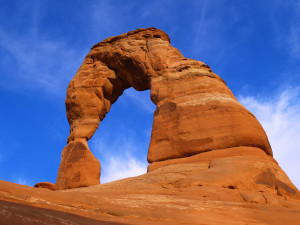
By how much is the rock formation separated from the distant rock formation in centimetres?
4

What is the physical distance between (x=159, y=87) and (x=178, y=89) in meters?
1.24

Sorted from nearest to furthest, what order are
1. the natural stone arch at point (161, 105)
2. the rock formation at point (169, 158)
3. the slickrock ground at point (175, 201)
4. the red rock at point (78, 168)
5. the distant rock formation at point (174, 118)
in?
the slickrock ground at point (175, 201) < the rock formation at point (169, 158) < the distant rock formation at point (174, 118) < the natural stone arch at point (161, 105) < the red rock at point (78, 168)

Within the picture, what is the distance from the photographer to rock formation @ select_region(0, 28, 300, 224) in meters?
4.71

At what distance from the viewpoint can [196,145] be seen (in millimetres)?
11289

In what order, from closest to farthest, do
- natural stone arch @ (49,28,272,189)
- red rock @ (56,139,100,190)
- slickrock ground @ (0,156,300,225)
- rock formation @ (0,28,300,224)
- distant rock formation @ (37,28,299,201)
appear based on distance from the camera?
slickrock ground @ (0,156,300,225)
rock formation @ (0,28,300,224)
distant rock formation @ (37,28,299,201)
natural stone arch @ (49,28,272,189)
red rock @ (56,139,100,190)

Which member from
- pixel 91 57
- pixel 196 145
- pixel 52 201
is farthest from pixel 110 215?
pixel 91 57

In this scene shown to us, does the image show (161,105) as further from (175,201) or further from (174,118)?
(175,201)

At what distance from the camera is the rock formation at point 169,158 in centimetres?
471

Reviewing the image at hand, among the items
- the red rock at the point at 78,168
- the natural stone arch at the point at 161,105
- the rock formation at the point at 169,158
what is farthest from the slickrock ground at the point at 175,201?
the red rock at the point at 78,168

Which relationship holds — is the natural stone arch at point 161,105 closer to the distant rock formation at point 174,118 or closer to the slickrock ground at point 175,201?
the distant rock formation at point 174,118

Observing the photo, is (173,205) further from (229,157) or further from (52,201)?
(229,157)

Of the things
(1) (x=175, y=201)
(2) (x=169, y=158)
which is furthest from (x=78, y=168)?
(1) (x=175, y=201)

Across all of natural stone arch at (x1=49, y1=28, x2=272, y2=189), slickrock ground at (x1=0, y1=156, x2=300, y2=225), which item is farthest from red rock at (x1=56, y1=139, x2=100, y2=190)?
slickrock ground at (x1=0, y1=156, x2=300, y2=225)

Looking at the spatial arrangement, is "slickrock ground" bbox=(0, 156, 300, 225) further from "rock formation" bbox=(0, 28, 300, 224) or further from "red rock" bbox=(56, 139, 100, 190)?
"red rock" bbox=(56, 139, 100, 190)
